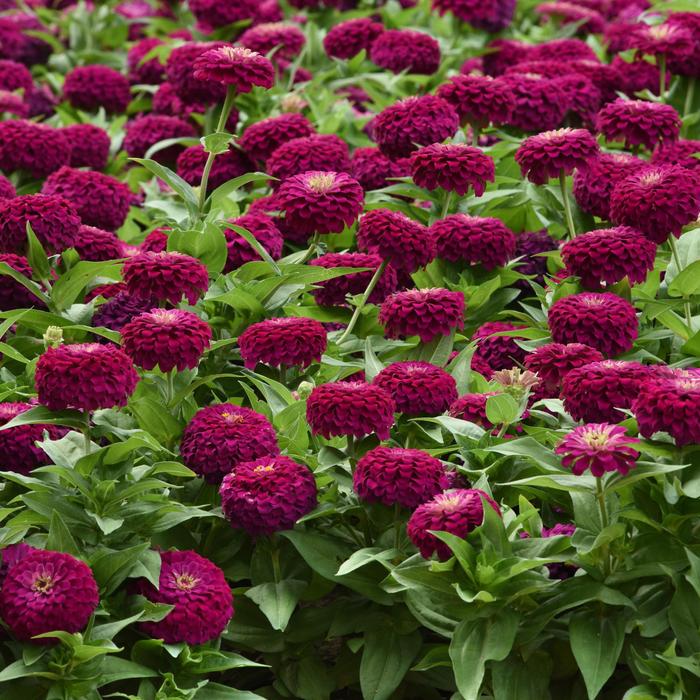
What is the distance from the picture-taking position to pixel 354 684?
312cm

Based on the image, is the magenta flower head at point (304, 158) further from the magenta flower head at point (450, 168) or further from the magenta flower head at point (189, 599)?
the magenta flower head at point (189, 599)

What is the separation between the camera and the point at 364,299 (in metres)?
3.48

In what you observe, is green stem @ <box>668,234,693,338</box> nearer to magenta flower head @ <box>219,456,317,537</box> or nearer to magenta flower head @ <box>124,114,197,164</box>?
magenta flower head @ <box>219,456,317,537</box>

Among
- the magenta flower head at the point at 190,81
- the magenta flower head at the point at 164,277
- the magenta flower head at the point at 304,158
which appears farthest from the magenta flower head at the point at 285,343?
the magenta flower head at the point at 190,81

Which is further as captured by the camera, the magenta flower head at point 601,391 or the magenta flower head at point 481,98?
the magenta flower head at point 481,98

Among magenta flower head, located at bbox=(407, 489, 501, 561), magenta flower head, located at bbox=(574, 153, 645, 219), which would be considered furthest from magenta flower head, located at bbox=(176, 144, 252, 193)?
magenta flower head, located at bbox=(407, 489, 501, 561)

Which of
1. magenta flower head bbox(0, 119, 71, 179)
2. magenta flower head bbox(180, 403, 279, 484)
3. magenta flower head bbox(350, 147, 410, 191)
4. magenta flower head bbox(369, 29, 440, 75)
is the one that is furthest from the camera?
magenta flower head bbox(369, 29, 440, 75)

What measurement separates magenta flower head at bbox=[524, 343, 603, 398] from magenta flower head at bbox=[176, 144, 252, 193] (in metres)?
1.62

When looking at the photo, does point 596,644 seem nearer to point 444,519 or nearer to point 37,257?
point 444,519

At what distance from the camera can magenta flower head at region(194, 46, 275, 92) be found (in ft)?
11.8

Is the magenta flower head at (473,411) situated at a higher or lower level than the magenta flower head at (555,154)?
lower

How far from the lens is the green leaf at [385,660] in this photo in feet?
9.52

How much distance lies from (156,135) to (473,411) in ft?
7.75

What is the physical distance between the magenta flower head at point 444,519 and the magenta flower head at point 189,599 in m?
0.40
